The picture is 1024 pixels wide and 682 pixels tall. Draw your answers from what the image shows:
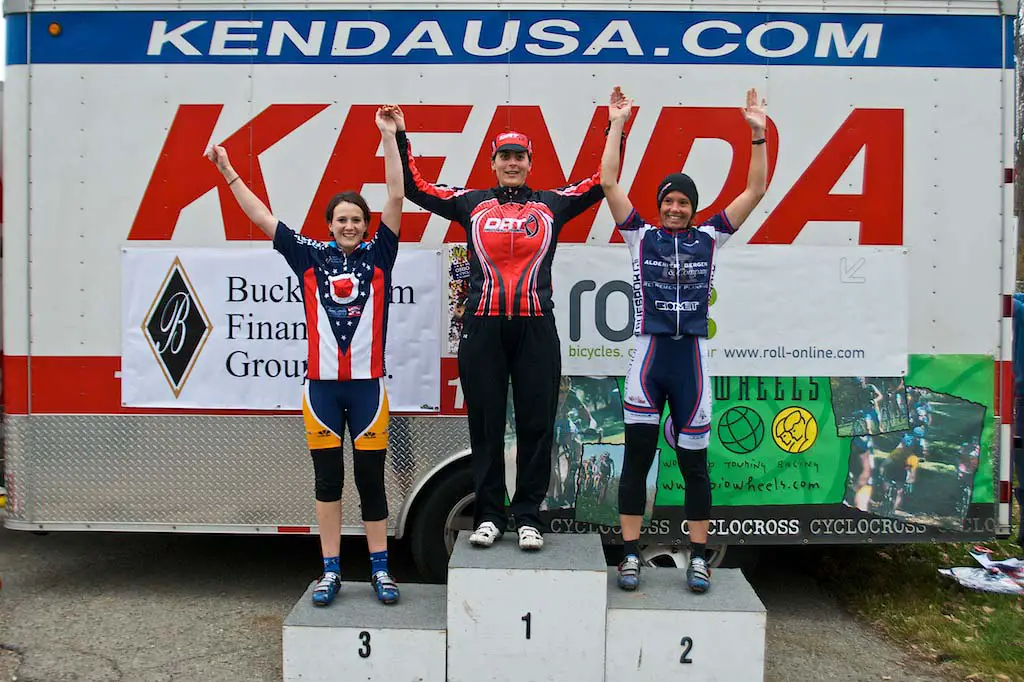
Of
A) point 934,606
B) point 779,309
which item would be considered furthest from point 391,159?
point 934,606

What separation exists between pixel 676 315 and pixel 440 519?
5.47ft

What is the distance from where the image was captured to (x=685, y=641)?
306cm

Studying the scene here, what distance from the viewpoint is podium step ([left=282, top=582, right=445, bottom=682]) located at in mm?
3043

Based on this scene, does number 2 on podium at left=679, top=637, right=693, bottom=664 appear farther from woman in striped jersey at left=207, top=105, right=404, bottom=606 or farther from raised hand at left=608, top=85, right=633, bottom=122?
raised hand at left=608, top=85, right=633, bottom=122

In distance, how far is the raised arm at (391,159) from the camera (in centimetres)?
324

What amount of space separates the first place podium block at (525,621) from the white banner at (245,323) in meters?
1.15

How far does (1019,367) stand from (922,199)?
1.77 meters

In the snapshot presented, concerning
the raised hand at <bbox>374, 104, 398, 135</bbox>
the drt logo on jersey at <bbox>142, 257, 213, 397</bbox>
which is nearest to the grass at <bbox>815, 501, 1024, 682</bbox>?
the raised hand at <bbox>374, 104, 398, 135</bbox>

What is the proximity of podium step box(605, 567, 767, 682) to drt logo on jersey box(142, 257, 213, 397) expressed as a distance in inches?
91.9

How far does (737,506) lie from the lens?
4.00 meters

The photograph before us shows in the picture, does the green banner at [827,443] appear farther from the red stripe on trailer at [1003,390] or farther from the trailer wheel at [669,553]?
the trailer wheel at [669,553]

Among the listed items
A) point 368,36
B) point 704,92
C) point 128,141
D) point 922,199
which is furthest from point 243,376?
point 922,199

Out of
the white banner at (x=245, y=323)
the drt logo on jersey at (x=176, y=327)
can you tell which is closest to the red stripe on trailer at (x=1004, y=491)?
the white banner at (x=245, y=323)

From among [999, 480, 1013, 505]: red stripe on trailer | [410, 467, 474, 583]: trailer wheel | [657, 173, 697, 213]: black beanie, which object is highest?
[657, 173, 697, 213]: black beanie
